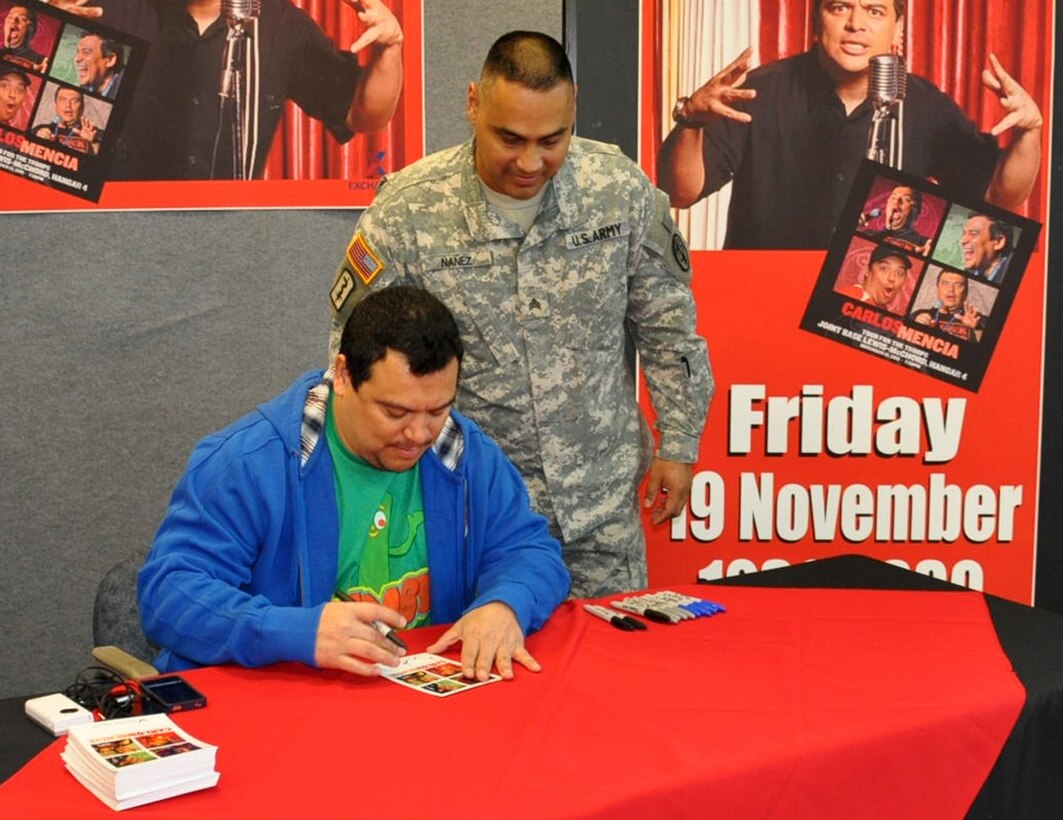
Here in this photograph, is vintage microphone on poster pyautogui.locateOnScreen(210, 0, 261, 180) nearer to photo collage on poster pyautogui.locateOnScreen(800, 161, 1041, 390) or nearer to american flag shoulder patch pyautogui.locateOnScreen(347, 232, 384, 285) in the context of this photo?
american flag shoulder patch pyautogui.locateOnScreen(347, 232, 384, 285)

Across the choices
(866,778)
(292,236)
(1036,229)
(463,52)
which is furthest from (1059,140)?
(866,778)

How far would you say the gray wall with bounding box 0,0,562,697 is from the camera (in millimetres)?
3242

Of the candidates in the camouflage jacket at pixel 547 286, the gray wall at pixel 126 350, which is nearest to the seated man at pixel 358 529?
the camouflage jacket at pixel 547 286

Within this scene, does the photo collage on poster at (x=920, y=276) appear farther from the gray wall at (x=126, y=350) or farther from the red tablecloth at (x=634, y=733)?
the red tablecloth at (x=634, y=733)

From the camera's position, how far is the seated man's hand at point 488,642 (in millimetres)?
1848

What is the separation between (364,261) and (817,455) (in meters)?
1.41

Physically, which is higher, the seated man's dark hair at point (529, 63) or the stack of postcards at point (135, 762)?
the seated man's dark hair at point (529, 63)

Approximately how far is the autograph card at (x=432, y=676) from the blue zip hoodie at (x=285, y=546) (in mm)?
125

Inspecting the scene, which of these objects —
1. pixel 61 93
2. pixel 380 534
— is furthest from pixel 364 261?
pixel 61 93

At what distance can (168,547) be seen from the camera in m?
1.87

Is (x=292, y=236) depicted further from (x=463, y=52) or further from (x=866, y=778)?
(x=866, y=778)

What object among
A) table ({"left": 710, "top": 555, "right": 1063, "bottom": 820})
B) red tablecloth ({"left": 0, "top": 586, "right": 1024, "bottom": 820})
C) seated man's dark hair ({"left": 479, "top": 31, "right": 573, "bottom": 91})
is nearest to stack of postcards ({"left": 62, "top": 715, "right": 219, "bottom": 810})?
red tablecloth ({"left": 0, "top": 586, "right": 1024, "bottom": 820})

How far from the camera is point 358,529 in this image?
80.0 inches

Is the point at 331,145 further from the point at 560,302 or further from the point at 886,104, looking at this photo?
the point at 886,104
